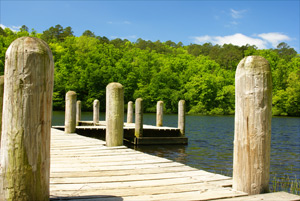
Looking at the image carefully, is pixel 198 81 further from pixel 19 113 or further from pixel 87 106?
pixel 19 113

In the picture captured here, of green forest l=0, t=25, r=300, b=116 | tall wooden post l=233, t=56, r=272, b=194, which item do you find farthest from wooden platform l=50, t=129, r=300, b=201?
green forest l=0, t=25, r=300, b=116

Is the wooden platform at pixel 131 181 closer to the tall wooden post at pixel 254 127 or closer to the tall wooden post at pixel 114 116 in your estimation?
the tall wooden post at pixel 254 127

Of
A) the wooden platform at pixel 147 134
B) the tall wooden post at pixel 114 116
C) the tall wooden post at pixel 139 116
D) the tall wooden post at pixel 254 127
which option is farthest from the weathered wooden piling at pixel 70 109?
the tall wooden post at pixel 254 127

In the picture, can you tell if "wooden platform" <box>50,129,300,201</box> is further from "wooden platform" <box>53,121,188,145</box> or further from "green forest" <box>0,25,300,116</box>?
"green forest" <box>0,25,300,116</box>

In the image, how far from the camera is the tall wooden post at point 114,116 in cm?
725

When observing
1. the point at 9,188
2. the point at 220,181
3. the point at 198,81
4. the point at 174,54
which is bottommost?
the point at 220,181

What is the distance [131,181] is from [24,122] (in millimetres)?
1865

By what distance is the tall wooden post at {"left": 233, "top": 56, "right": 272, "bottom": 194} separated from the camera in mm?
3432

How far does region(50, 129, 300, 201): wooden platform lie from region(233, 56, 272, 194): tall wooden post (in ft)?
0.63

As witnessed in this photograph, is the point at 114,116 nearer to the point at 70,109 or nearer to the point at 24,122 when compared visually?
the point at 70,109

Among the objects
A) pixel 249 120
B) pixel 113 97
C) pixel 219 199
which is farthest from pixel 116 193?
pixel 113 97

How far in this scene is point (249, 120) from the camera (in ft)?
11.3

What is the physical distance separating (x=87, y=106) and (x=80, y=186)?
185ft

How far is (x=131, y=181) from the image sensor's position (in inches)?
158
